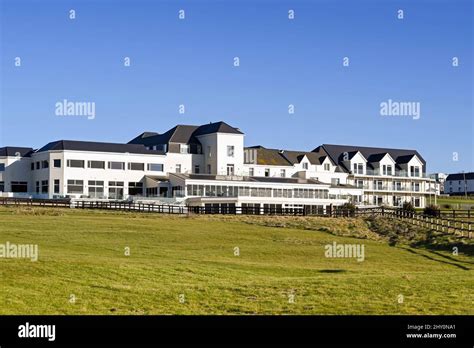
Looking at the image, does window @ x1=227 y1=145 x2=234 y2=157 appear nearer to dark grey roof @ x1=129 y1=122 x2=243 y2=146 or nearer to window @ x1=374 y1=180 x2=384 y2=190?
dark grey roof @ x1=129 y1=122 x2=243 y2=146

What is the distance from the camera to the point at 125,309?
59.6 feet

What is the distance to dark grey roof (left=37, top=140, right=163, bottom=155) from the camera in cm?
8981

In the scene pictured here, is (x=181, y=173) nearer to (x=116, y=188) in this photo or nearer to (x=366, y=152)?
(x=116, y=188)

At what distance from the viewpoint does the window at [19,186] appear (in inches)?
3686

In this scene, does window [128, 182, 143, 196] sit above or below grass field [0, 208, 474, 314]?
above

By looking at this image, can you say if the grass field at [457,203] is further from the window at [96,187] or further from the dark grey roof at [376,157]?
the window at [96,187]

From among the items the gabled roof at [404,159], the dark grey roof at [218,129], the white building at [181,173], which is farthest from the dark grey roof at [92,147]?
the gabled roof at [404,159]

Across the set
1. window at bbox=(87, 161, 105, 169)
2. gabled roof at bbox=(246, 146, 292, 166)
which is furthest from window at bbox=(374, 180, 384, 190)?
window at bbox=(87, 161, 105, 169)

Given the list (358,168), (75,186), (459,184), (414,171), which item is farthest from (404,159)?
(459,184)

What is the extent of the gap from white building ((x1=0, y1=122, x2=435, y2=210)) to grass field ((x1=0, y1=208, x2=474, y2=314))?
32866 millimetres

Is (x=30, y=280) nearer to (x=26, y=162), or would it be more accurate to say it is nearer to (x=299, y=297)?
(x=299, y=297)

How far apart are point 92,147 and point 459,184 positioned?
127m

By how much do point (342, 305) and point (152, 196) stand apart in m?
71.9
